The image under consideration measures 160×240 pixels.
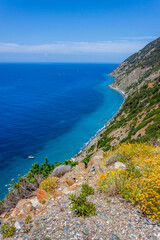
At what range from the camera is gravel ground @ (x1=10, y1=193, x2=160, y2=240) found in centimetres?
464

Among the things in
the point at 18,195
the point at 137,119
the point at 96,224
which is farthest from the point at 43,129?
the point at 96,224

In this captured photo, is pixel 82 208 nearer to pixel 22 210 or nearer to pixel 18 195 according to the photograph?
pixel 22 210

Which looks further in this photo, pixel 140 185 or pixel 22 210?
pixel 22 210

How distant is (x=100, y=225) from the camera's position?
199 inches

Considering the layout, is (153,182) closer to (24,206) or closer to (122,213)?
(122,213)

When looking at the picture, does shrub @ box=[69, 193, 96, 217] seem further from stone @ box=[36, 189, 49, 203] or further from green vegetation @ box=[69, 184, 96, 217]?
stone @ box=[36, 189, 49, 203]

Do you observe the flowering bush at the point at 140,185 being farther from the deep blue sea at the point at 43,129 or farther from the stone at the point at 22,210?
the deep blue sea at the point at 43,129

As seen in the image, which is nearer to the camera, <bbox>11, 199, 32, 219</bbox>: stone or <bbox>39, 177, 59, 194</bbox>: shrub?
<bbox>11, 199, 32, 219</bbox>: stone

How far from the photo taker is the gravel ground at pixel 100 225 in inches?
183

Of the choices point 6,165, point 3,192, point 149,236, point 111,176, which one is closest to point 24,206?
point 111,176

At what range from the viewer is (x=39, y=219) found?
6.05m

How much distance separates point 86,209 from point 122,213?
1.25 meters

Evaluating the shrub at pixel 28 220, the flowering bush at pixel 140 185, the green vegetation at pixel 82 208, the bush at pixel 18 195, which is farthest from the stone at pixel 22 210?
the flowering bush at pixel 140 185

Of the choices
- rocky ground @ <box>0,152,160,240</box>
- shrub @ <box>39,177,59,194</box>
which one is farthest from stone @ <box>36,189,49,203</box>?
rocky ground @ <box>0,152,160,240</box>
